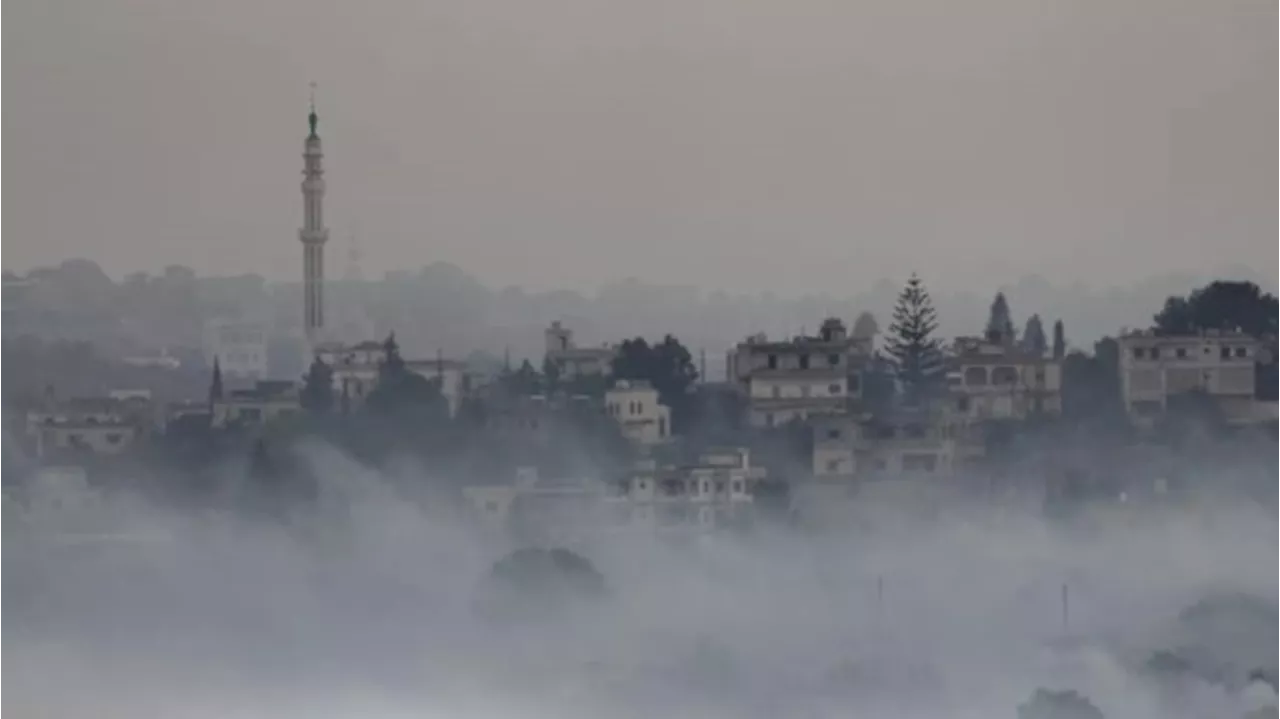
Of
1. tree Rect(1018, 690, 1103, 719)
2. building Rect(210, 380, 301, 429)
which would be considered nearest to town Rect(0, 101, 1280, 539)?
building Rect(210, 380, 301, 429)

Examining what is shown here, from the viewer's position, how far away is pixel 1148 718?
498 centimetres

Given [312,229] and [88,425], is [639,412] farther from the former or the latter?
[88,425]

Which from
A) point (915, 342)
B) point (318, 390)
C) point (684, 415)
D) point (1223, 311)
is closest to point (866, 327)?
point (915, 342)

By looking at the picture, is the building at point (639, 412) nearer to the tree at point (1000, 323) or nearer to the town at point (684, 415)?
the town at point (684, 415)

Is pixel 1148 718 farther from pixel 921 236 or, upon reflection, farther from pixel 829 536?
pixel 921 236

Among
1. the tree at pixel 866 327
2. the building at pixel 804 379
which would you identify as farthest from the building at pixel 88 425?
the tree at pixel 866 327

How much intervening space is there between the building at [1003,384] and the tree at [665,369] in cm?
51

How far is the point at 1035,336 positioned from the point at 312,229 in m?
1.42

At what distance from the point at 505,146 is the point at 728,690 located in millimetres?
1136

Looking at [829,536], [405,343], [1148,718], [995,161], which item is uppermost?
[995,161]

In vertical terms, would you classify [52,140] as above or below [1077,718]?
A: above

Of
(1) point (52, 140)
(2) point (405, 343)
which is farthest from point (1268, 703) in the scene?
(1) point (52, 140)

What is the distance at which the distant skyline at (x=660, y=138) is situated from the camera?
498cm

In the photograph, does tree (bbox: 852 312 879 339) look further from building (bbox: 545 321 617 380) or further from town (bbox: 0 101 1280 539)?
building (bbox: 545 321 617 380)
